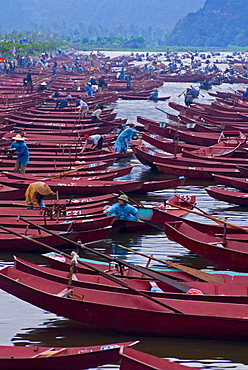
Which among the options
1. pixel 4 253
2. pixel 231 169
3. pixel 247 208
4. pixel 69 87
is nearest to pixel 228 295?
pixel 4 253

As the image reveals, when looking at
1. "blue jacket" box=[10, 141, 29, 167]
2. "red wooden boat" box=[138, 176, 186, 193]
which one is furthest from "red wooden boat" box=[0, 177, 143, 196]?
"blue jacket" box=[10, 141, 29, 167]

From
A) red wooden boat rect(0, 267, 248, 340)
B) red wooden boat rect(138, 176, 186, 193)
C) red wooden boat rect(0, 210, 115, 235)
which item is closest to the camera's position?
red wooden boat rect(0, 267, 248, 340)

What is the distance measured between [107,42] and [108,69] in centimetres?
8712

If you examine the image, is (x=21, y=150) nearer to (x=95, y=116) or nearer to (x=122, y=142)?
(x=122, y=142)

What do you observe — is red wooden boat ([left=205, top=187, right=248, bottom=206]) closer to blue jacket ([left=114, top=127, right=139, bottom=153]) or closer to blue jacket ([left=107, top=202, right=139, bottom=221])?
blue jacket ([left=107, top=202, right=139, bottom=221])

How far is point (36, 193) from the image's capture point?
59.2ft

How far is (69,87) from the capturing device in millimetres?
59000

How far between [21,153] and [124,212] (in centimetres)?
645

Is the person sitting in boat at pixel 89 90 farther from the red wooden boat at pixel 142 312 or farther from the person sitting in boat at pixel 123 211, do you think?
the red wooden boat at pixel 142 312

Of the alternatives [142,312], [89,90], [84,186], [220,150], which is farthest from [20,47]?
[142,312]

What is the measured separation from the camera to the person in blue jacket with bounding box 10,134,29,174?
22859 mm

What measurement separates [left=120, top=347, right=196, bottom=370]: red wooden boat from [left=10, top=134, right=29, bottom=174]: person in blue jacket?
14287 millimetres

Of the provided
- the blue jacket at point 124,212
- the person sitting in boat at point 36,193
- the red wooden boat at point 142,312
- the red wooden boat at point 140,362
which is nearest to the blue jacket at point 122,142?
the blue jacket at point 124,212

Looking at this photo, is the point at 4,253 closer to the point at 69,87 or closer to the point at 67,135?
the point at 67,135
